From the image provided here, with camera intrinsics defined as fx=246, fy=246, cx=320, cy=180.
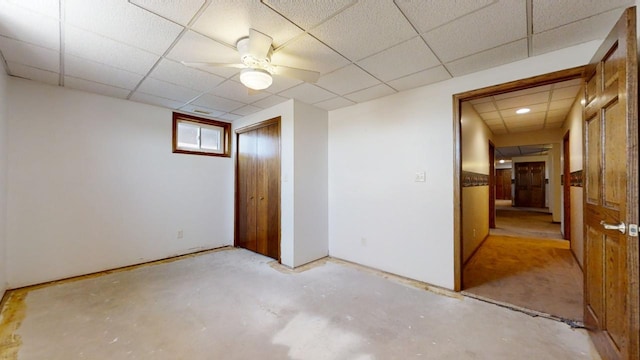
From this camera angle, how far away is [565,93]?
3.29 metres

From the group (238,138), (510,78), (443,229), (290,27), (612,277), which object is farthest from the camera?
(238,138)

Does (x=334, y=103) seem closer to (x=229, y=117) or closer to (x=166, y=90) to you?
(x=229, y=117)

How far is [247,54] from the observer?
1.94 m

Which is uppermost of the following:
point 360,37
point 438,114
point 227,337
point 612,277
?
point 360,37

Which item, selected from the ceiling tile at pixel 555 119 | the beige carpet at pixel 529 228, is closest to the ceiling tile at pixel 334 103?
the ceiling tile at pixel 555 119

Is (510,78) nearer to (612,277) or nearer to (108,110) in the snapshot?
(612,277)

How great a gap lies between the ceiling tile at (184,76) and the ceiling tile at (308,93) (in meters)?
0.83

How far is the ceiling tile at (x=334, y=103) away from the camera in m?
3.36

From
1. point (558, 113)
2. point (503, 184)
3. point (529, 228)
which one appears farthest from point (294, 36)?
point (503, 184)

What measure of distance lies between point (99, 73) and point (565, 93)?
18.5 feet

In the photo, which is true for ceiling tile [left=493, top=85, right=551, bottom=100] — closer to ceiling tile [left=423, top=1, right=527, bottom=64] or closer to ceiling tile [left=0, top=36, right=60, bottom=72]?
ceiling tile [left=423, top=1, right=527, bottom=64]

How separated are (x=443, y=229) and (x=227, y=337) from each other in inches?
91.8

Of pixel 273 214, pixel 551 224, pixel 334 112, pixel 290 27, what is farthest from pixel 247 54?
pixel 551 224

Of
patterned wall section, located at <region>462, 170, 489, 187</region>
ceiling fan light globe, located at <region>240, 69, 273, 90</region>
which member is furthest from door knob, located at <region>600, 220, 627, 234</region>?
ceiling fan light globe, located at <region>240, 69, 273, 90</region>
